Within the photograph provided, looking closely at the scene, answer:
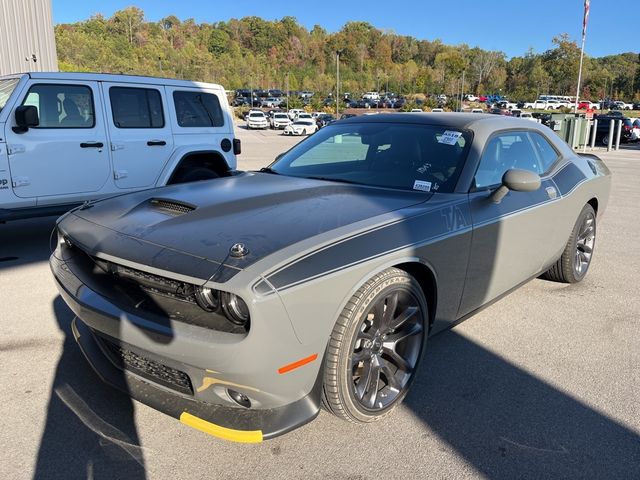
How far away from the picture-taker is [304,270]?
2.26 meters

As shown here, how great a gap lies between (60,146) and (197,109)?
6.76 feet

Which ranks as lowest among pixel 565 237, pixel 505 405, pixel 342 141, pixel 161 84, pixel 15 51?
pixel 505 405

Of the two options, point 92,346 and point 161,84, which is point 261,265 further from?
point 161,84

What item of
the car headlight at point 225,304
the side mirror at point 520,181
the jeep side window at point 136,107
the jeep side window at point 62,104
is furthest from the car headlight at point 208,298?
the jeep side window at point 136,107

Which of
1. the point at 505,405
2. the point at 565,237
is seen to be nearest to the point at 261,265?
A: the point at 505,405

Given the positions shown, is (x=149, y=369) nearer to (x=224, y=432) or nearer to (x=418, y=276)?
(x=224, y=432)

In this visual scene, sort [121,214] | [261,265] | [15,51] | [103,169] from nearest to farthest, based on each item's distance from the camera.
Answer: [261,265] → [121,214] → [103,169] → [15,51]

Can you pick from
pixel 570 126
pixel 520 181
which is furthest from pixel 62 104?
pixel 570 126

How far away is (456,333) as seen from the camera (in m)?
3.93

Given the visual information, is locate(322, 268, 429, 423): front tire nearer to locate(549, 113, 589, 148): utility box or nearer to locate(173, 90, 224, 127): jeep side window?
locate(173, 90, 224, 127): jeep side window

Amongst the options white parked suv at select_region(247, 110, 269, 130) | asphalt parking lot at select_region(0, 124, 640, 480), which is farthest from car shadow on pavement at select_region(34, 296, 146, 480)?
white parked suv at select_region(247, 110, 269, 130)

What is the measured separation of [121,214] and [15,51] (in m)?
13.5

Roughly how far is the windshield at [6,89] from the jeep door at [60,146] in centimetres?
16

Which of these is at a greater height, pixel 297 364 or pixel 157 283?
pixel 157 283
